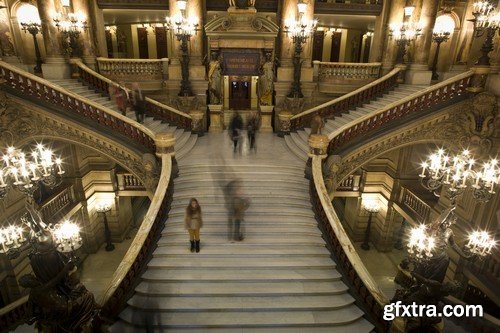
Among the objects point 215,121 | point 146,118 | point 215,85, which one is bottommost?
point 215,121

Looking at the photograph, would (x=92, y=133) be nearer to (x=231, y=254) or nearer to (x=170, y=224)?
(x=170, y=224)

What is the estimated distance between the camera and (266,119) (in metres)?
13.1

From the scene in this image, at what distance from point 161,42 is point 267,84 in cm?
1189

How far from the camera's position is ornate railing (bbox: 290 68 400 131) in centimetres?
1239

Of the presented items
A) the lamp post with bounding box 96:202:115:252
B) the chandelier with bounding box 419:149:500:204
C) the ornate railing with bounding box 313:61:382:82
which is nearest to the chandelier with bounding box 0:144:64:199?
the chandelier with bounding box 419:149:500:204

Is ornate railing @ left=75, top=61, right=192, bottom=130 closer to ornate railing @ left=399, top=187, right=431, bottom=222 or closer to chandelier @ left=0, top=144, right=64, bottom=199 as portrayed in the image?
chandelier @ left=0, top=144, right=64, bottom=199

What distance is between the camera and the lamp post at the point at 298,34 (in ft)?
38.4

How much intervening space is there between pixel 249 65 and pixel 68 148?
26.2ft

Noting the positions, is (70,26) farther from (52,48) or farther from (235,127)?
(235,127)

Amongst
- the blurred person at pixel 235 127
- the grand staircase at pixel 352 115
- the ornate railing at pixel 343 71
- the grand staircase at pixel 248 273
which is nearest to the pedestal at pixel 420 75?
the grand staircase at pixel 352 115

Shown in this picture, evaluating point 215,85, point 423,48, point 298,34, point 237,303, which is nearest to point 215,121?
point 215,85

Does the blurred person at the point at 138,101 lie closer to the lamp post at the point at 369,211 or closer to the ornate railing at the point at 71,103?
the ornate railing at the point at 71,103

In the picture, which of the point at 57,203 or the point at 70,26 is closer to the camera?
the point at 70,26

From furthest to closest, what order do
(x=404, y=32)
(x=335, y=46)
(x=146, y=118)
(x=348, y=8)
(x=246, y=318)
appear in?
(x=335, y=46)
(x=348, y=8)
(x=404, y=32)
(x=146, y=118)
(x=246, y=318)
